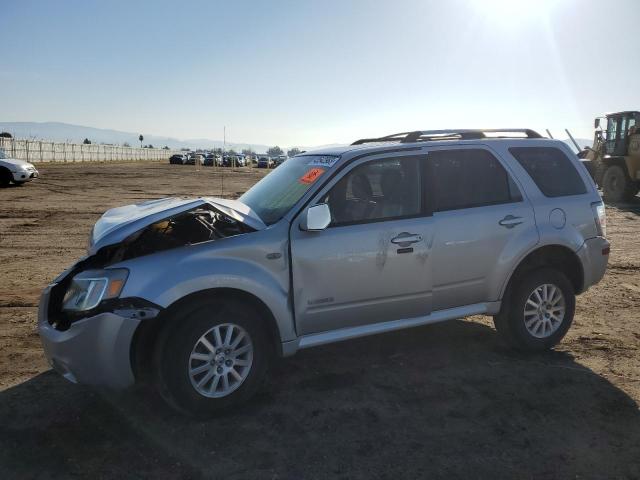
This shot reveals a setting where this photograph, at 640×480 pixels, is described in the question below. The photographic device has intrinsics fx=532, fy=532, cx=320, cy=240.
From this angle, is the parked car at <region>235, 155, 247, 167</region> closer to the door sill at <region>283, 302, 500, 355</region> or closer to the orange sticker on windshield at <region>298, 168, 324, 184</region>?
the orange sticker on windshield at <region>298, 168, 324, 184</region>

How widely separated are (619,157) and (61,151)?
60304 millimetres

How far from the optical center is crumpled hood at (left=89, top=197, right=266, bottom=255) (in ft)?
12.2

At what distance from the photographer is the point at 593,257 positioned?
4.99 metres

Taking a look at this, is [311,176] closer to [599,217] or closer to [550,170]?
[550,170]

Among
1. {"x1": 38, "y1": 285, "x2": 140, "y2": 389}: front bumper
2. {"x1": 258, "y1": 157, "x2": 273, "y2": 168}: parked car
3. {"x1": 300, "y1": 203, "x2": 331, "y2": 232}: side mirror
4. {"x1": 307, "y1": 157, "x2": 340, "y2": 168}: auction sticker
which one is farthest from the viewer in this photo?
{"x1": 258, "y1": 157, "x2": 273, "y2": 168}: parked car

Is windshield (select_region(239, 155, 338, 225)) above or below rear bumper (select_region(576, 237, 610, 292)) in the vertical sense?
above

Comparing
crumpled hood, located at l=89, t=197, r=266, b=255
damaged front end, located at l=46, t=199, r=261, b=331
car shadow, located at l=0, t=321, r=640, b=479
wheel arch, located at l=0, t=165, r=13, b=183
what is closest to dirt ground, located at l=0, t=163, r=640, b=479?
car shadow, located at l=0, t=321, r=640, b=479

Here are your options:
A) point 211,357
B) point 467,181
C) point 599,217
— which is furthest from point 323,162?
point 599,217

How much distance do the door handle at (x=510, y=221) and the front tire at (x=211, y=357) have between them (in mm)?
2293

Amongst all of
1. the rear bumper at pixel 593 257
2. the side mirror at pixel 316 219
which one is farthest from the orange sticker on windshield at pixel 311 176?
the rear bumper at pixel 593 257

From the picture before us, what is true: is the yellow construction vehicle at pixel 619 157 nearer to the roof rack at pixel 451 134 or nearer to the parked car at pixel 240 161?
the roof rack at pixel 451 134

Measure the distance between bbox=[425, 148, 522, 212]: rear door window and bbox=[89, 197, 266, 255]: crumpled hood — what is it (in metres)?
1.55

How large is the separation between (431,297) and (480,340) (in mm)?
1204

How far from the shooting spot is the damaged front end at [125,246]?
11.2ft
